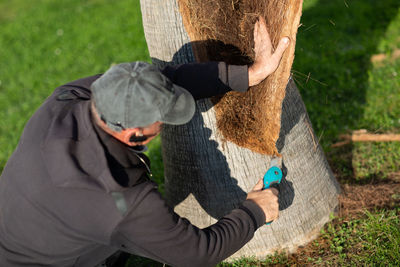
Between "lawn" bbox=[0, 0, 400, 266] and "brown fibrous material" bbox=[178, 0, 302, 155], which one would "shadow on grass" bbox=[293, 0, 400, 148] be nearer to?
"lawn" bbox=[0, 0, 400, 266]

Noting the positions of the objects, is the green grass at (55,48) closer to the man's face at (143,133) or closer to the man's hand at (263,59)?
the man's face at (143,133)

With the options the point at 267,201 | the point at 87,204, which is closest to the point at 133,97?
the point at 87,204

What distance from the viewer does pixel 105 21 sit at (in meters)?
9.33

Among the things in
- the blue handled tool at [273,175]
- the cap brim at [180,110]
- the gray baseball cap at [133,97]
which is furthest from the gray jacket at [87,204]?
the blue handled tool at [273,175]

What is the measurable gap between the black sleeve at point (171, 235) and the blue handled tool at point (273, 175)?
1.76 feet

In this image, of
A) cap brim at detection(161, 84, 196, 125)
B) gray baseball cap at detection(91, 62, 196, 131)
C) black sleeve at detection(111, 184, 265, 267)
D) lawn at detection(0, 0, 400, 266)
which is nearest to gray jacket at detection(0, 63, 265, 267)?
black sleeve at detection(111, 184, 265, 267)

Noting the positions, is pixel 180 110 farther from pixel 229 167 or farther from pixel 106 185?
pixel 229 167

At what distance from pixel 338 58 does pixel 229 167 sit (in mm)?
3986

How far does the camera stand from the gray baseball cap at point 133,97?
2068mm

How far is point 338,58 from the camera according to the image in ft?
20.8

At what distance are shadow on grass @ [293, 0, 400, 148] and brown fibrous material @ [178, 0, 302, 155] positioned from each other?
145cm

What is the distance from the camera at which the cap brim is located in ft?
7.18

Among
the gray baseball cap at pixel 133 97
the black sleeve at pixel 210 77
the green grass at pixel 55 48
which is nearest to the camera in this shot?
the gray baseball cap at pixel 133 97

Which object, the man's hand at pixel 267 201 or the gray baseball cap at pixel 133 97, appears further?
the man's hand at pixel 267 201
